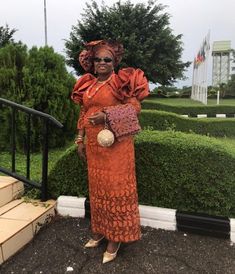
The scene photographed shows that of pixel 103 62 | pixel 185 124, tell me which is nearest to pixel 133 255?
pixel 103 62

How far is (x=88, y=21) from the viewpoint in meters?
26.7

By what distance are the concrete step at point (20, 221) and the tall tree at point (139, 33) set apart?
21768 mm

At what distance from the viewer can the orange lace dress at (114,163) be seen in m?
2.93

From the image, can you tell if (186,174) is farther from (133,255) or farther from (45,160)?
(45,160)

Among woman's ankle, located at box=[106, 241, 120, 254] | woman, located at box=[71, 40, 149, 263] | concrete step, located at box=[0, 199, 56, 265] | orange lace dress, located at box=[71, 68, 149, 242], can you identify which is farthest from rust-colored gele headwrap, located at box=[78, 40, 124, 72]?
concrete step, located at box=[0, 199, 56, 265]

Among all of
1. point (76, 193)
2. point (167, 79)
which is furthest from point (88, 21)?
point (76, 193)

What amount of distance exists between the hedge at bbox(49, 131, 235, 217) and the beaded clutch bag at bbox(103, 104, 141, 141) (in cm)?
95

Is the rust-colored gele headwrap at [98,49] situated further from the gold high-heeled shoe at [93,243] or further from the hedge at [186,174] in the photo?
the gold high-heeled shoe at [93,243]

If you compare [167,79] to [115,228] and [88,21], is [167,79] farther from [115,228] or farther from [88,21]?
[115,228]

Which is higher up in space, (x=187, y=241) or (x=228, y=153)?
(x=228, y=153)

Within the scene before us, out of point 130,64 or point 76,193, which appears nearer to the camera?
point 76,193

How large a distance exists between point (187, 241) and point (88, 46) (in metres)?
2.11

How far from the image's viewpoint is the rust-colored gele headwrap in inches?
118

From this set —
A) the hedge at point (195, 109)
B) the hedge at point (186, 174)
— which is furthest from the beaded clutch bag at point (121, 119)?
the hedge at point (195, 109)
